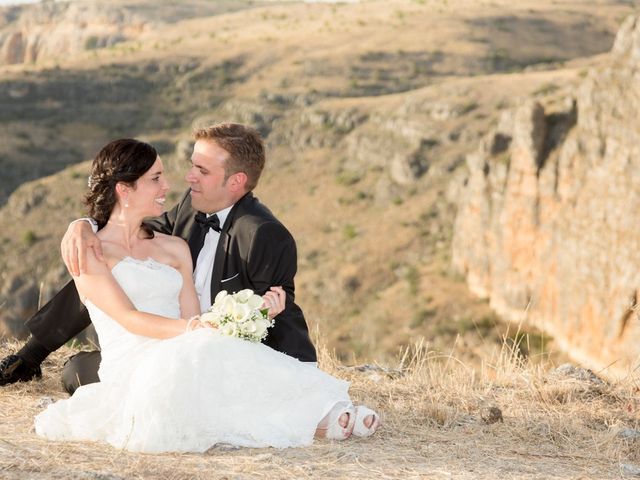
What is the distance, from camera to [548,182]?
3675 cm

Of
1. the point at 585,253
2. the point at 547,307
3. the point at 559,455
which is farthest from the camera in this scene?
the point at 547,307

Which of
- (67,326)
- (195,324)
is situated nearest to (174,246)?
(195,324)

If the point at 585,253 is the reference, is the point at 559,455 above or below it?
above

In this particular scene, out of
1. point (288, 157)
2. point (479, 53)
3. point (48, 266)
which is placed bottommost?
point (48, 266)

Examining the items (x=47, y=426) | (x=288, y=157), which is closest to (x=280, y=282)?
(x=47, y=426)

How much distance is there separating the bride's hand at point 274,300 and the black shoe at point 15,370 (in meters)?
2.23

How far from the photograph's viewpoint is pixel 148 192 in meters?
5.37

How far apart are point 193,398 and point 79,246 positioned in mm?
1143

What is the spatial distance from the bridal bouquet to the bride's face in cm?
81

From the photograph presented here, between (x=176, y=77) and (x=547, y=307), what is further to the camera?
(x=176, y=77)

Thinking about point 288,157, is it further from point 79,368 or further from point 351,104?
point 79,368

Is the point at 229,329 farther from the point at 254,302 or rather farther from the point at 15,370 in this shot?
the point at 15,370

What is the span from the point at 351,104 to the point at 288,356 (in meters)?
54.0

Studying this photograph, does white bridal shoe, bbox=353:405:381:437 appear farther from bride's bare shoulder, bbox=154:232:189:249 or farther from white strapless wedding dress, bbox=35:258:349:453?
bride's bare shoulder, bbox=154:232:189:249
